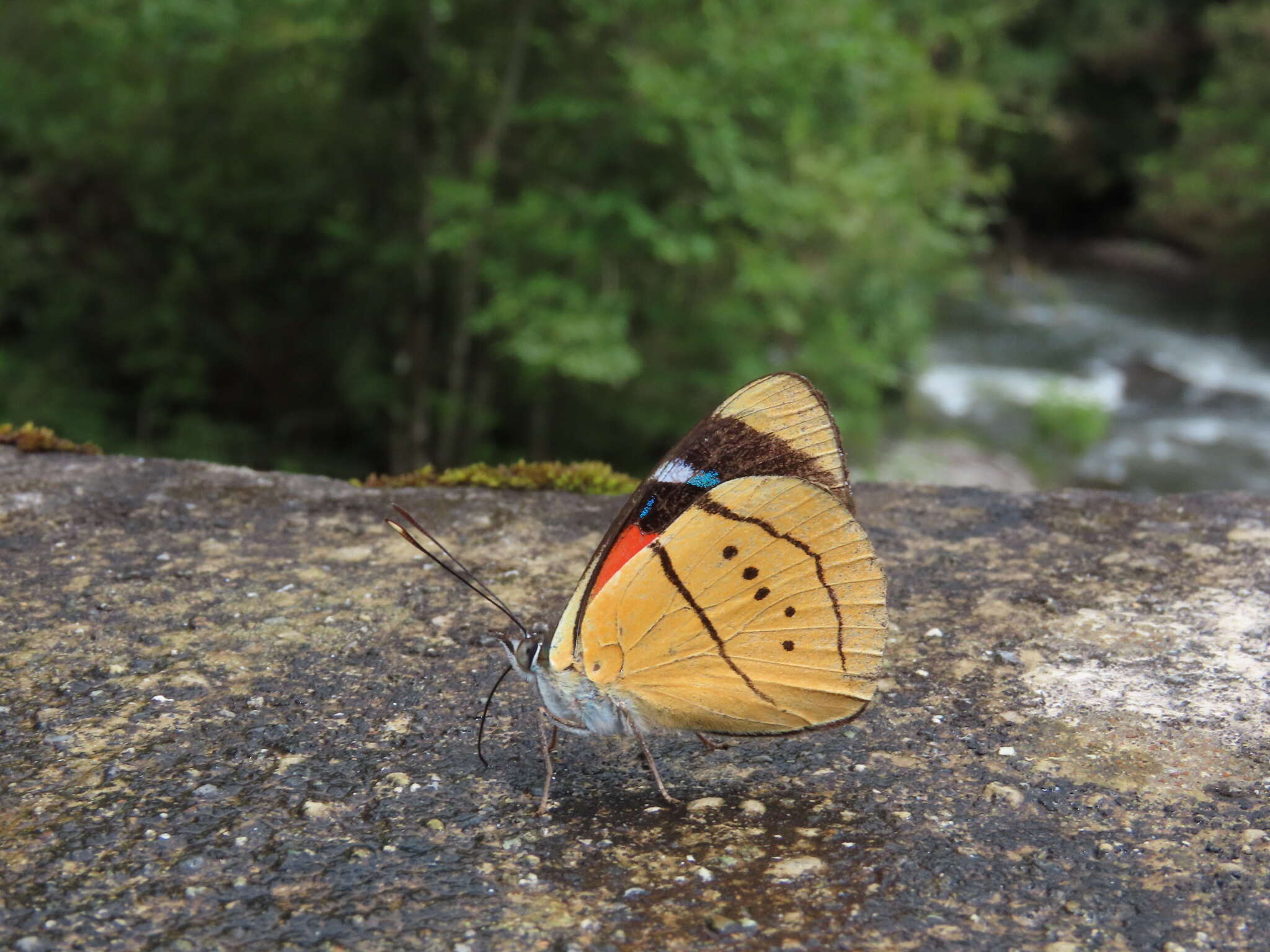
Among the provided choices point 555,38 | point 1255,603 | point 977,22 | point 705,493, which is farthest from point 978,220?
point 705,493

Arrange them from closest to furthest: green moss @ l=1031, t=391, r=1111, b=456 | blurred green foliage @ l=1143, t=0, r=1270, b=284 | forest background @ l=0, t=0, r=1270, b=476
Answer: forest background @ l=0, t=0, r=1270, b=476 → green moss @ l=1031, t=391, r=1111, b=456 → blurred green foliage @ l=1143, t=0, r=1270, b=284

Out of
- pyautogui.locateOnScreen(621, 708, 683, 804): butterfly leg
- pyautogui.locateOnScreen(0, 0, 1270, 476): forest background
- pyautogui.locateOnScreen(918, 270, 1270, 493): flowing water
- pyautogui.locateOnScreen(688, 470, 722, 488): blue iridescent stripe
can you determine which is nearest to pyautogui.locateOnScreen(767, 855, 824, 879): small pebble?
pyautogui.locateOnScreen(621, 708, 683, 804): butterfly leg

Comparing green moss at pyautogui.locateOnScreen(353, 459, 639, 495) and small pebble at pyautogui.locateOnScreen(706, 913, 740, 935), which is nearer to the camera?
small pebble at pyautogui.locateOnScreen(706, 913, 740, 935)

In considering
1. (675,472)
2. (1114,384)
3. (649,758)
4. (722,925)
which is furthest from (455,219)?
(1114,384)

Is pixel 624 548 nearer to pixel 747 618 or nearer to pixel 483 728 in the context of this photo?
pixel 747 618

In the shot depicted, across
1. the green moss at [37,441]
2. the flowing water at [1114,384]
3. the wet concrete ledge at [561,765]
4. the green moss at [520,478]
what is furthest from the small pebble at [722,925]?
the flowing water at [1114,384]

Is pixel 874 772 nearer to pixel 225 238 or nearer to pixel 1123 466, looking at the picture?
pixel 225 238

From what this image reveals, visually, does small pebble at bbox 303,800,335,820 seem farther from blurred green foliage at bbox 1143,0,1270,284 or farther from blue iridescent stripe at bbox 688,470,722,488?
→ blurred green foliage at bbox 1143,0,1270,284
